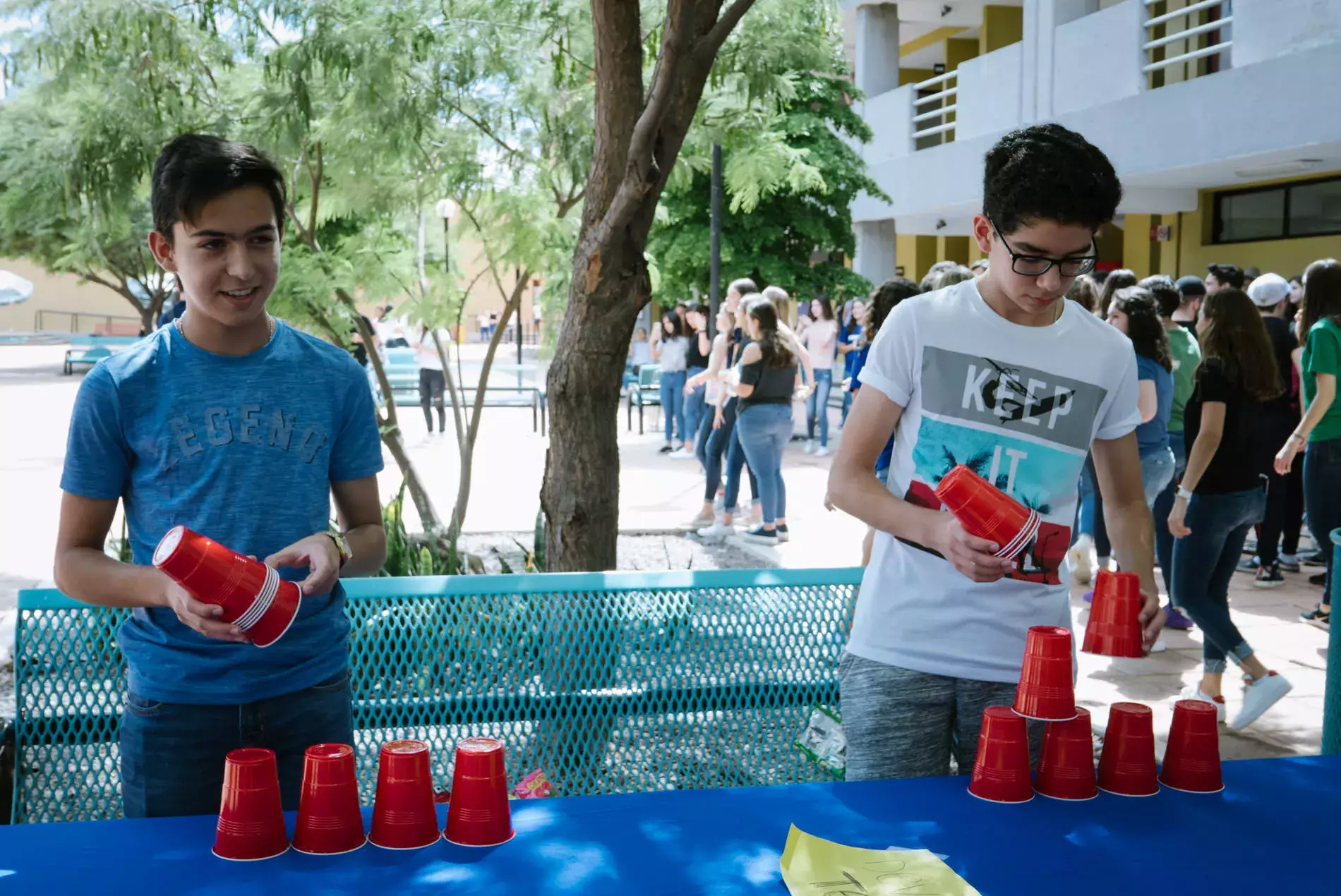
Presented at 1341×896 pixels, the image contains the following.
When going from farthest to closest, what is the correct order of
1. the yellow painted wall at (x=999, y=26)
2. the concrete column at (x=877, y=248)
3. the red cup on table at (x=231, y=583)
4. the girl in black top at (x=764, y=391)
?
the concrete column at (x=877, y=248) < the yellow painted wall at (x=999, y=26) < the girl in black top at (x=764, y=391) < the red cup on table at (x=231, y=583)

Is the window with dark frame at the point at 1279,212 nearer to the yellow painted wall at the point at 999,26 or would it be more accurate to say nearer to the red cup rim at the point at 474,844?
the yellow painted wall at the point at 999,26

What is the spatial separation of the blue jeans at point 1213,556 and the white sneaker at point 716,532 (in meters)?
4.53

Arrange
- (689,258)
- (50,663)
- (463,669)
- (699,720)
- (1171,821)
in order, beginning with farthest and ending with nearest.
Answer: (689,258)
(699,720)
(463,669)
(50,663)
(1171,821)

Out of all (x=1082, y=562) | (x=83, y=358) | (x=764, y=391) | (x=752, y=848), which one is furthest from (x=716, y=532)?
(x=83, y=358)

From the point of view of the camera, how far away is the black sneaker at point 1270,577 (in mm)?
8109

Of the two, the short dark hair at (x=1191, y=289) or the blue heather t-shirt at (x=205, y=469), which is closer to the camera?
the blue heather t-shirt at (x=205, y=469)

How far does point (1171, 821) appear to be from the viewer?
2.14 m

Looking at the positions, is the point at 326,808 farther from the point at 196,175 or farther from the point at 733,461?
the point at 733,461

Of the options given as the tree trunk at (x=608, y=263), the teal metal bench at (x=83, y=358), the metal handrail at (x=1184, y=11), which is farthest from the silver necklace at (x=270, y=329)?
the teal metal bench at (x=83, y=358)

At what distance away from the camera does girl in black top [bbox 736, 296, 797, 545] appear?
9102 millimetres

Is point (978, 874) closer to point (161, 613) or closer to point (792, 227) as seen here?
point (161, 613)

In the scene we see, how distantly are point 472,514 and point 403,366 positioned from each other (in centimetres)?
1472

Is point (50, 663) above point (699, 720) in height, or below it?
above

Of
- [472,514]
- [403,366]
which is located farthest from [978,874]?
[403,366]
